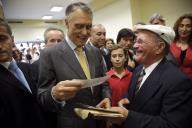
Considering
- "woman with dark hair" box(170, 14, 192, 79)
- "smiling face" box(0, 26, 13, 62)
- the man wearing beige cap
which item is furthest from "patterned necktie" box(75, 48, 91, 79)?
"woman with dark hair" box(170, 14, 192, 79)

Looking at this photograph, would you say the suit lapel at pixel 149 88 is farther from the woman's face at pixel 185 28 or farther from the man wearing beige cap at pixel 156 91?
the woman's face at pixel 185 28

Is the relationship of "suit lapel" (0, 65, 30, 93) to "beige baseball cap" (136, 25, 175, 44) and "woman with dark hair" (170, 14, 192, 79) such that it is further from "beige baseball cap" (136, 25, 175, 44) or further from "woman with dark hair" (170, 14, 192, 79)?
"woman with dark hair" (170, 14, 192, 79)

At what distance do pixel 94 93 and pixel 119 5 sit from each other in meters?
6.86

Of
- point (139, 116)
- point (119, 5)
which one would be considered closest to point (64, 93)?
point (139, 116)

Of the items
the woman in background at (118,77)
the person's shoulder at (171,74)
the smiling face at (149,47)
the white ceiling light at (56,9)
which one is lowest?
the woman in background at (118,77)

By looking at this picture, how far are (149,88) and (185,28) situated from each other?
2.12 metres

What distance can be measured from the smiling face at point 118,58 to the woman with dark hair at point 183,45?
0.75 metres

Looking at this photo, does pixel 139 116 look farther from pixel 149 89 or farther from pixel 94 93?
pixel 94 93

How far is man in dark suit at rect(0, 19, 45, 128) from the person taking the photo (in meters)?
1.45

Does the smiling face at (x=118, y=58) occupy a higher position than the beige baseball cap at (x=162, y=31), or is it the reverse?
the beige baseball cap at (x=162, y=31)

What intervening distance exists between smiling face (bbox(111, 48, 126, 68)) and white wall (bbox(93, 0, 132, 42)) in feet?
15.3

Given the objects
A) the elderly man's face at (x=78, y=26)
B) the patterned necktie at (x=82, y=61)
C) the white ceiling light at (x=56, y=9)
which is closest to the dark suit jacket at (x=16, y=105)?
the patterned necktie at (x=82, y=61)

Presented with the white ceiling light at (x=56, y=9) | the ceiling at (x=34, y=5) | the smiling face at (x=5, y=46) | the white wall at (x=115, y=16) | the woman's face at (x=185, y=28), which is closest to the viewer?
the smiling face at (x=5, y=46)

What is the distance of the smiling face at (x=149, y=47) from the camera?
5.87 feet
